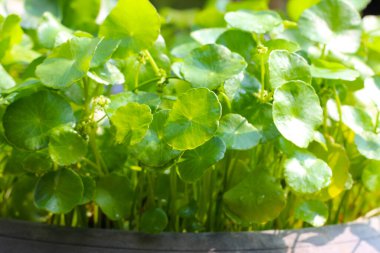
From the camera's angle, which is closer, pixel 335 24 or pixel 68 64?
pixel 68 64

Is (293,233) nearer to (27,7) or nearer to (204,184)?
(204,184)

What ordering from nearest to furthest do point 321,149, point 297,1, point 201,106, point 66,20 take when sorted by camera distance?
1. point 201,106
2. point 321,149
3. point 297,1
4. point 66,20

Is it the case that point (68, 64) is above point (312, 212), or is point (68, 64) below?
above

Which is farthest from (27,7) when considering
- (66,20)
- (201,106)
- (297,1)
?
(201,106)

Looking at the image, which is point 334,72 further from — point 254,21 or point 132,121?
point 132,121

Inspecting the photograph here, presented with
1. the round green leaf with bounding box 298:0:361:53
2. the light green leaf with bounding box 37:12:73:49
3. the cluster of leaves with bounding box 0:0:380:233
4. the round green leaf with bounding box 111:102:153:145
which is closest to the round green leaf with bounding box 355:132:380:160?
the cluster of leaves with bounding box 0:0:380:233

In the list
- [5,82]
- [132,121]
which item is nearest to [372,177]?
[132,121]
